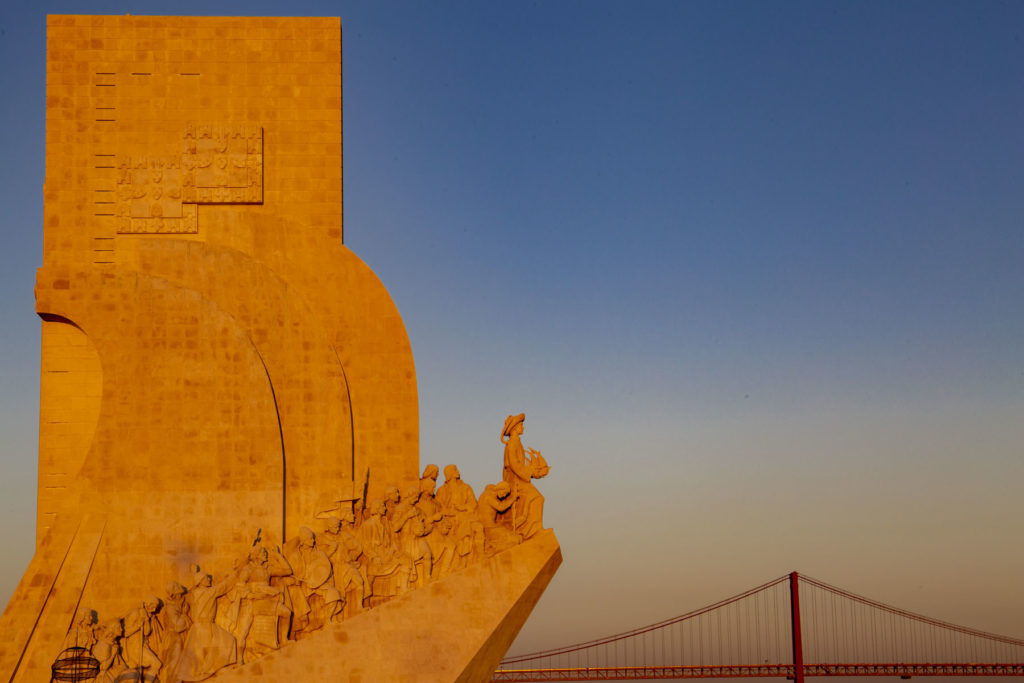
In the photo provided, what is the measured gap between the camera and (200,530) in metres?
13.9

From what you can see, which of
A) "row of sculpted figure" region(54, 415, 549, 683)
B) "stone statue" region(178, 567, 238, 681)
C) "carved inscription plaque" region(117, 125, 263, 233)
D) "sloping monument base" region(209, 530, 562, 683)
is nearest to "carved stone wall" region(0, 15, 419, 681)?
"carved inscription plaque" region(117, 125, 263, 233)

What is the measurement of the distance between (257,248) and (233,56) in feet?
8.18

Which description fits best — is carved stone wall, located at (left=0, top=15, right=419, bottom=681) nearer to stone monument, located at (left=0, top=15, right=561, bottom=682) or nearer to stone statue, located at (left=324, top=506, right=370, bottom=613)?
stone monument, located at (left=0, top=15, right=561, bottom=682)

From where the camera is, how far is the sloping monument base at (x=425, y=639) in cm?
1212

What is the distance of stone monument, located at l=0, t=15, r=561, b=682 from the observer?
12.5 m

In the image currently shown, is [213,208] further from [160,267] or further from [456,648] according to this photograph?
[456,648]

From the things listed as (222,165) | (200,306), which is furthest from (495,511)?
(222,165)

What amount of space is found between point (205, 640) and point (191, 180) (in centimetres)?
583

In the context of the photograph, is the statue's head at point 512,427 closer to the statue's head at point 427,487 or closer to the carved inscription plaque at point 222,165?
the statue's head at point 427,487

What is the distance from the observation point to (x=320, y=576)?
1273 centimetres

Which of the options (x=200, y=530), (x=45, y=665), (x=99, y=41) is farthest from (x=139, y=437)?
(x=99, y=41)

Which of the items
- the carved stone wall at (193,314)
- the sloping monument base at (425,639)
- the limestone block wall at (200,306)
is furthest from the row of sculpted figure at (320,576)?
the limestone block wall at (200,306)

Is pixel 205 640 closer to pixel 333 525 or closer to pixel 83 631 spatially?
pixel 83 631

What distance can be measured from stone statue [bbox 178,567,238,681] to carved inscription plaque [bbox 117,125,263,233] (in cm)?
471
